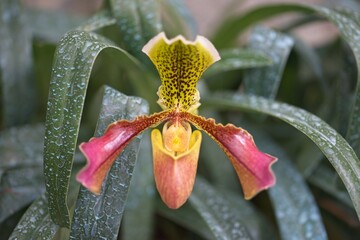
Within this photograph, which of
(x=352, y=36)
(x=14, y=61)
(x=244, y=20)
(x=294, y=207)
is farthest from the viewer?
(x=244, y=20)

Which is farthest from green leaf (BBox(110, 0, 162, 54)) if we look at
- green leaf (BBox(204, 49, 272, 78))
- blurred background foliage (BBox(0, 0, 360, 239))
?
green leaf (BBox(204, 49, 272, 78))

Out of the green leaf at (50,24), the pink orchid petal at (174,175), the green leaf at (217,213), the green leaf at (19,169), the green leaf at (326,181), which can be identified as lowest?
the green leaf at (326,181)

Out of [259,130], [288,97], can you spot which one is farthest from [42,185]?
[288,97]

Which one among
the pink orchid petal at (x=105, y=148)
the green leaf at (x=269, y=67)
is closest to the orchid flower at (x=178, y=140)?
the pink orchid petal at (x=105, y=148)

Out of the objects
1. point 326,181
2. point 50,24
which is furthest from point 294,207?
point 50,24

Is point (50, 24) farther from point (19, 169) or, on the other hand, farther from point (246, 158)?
point (246, 158)

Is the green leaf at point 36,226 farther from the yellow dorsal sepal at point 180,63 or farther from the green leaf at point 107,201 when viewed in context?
the yellow dorsal sepal at point 180,63
